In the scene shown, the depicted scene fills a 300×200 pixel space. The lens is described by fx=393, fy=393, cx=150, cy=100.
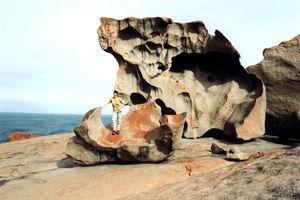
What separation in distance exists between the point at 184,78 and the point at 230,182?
6.70 metres

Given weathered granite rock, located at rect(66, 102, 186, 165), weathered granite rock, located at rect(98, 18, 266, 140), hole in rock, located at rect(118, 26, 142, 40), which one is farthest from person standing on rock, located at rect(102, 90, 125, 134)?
hole in rock, located at rect(118, 26, 142, 40)

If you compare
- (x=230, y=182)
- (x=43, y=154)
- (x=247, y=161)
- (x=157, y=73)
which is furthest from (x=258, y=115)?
(x=43, y=154)

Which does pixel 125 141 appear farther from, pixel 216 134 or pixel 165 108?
pixel 216 134

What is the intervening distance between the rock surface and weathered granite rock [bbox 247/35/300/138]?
61.4 inches

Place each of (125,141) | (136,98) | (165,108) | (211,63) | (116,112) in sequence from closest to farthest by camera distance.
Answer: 1. (125,141)
2. (116,112)
3. (165,108)
4. (136,98)
5. (211,63)

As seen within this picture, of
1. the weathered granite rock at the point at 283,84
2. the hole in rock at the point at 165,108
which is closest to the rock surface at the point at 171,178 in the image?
the weathered granite rock at the point at 283,84

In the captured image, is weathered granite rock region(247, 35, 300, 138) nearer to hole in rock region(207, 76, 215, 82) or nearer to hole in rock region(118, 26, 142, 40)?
hole in rock region(207, 76, 215, 82)

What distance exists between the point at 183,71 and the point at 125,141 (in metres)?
4.81

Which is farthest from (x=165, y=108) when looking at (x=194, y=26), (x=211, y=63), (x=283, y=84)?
(x=283, y=84)

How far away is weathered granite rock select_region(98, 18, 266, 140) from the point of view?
1283 centimetres

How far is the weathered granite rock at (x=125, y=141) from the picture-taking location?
9.52 m

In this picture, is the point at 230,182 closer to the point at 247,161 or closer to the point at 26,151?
the point at 247,161

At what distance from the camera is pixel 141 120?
37.2 feet

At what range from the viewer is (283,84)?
41.3 feet
